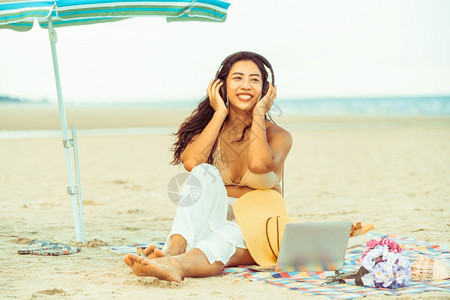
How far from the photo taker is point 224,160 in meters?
4.40

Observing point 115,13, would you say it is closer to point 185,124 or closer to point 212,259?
point 185,124

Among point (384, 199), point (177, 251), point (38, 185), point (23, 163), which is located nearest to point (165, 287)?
point (177, 251)

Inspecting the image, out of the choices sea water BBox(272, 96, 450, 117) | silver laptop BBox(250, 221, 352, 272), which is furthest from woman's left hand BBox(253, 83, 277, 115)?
sea water BBox(272, 96, 450, 117)

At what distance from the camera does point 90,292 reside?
345cm

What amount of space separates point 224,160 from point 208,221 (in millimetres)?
583

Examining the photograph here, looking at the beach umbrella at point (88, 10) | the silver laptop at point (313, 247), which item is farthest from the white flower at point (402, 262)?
the beach umbrella at point (88, 10)

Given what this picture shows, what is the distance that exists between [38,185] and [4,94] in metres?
48.5

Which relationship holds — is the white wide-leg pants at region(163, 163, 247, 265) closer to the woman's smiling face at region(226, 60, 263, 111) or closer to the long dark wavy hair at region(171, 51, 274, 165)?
the long dark wavy hair at region(171, 51, 274, 165)

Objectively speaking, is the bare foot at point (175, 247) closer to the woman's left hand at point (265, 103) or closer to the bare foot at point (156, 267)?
the bare foot at point (156, 267)

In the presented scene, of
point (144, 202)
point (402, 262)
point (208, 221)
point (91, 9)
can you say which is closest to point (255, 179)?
point (208, 221)

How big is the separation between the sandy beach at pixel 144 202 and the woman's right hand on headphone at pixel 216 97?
3.82 feet

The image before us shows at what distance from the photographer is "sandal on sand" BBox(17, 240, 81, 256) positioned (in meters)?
4.60

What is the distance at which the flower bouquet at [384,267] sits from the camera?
349cm

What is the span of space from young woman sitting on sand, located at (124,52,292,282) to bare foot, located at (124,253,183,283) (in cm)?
2
